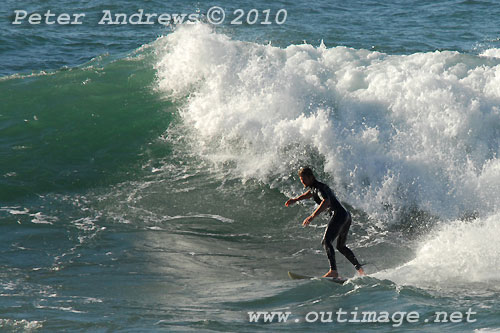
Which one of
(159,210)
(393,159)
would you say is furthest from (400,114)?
(159,210)

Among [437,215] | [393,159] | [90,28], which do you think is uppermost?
[90,28]

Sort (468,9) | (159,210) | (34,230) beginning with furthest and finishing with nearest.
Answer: (468,9) < (159,210) < (34,230)

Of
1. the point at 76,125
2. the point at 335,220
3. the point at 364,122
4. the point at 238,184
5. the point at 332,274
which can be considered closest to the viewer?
the point at 332,274

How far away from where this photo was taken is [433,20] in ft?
69.8

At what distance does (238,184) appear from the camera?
11.4 m

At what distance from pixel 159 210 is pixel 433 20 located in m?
14.1

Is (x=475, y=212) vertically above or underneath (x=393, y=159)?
underneath

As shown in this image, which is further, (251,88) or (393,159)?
(251,88)

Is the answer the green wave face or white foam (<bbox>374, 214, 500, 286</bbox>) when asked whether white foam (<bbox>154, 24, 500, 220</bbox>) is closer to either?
the green wave face

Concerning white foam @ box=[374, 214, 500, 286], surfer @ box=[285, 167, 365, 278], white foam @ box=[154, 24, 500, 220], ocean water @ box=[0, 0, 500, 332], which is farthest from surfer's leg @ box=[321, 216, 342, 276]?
white foam @ box=[154, 24, 500, 220]

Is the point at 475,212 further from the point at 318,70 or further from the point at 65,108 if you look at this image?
the point at 65,108

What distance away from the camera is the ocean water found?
279 inches

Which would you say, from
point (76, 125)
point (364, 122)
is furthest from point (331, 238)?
point (76, 125)

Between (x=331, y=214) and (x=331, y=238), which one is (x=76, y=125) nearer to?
(x=331, y=214)
